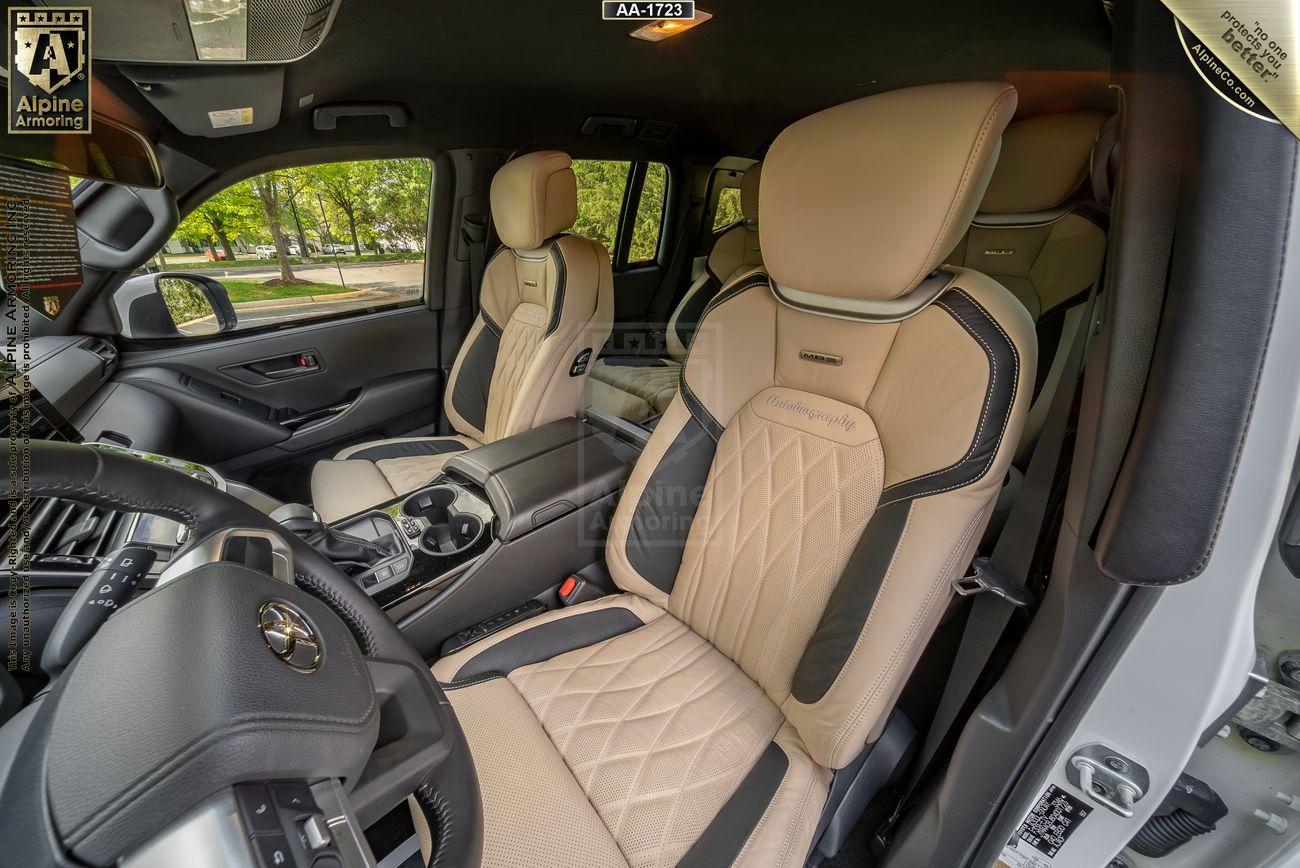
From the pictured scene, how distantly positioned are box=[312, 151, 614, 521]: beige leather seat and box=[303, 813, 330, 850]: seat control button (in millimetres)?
1368

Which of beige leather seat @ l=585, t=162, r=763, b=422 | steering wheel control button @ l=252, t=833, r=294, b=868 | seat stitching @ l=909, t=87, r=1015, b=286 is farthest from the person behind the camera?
beige leather seat @ l=585, t=162, r=763, b=422

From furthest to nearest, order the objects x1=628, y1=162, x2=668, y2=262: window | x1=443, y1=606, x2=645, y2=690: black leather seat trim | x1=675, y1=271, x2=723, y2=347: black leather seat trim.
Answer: x1=628, y1=162, x2=668, y2=262: window → x1=675, y1=271, x2=723, y2=347: black leather seat trim → x1=443, y1=606, x2=645, y2=690: black leather seat trim

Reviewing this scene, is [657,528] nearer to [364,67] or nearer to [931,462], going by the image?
[931,462]

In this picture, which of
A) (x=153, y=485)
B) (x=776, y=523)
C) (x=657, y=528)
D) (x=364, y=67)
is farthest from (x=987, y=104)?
(x=364, y=67)

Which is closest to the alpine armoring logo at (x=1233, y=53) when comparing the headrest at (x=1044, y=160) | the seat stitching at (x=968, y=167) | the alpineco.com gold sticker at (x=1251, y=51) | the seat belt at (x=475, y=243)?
the alpineco.com gold sticker at (x=1251, y=51)

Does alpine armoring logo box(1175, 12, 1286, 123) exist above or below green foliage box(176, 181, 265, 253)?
above

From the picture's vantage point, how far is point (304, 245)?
86.0 inches

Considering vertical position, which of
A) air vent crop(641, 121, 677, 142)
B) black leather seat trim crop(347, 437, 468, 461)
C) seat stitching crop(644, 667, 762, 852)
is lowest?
black leather seat trim crop(347, 437, 468, 461)

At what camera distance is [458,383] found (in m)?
2.29

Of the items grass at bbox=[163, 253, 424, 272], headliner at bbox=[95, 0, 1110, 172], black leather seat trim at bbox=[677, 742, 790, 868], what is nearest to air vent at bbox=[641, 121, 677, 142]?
headliner at bbox=[95, 0, 1110, 172]

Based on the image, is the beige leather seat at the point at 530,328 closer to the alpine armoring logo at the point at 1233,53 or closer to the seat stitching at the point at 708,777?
the seat stitching at the point at 708,777

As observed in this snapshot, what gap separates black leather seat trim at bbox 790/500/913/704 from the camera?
2.77ft

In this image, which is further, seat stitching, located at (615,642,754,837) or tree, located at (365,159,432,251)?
tree, located at (365,159,432,251)

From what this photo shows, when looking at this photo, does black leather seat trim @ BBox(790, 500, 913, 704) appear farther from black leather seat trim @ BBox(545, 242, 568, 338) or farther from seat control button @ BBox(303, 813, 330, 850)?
black leather seat trim @ BBox(545, 242, 568, 338)
